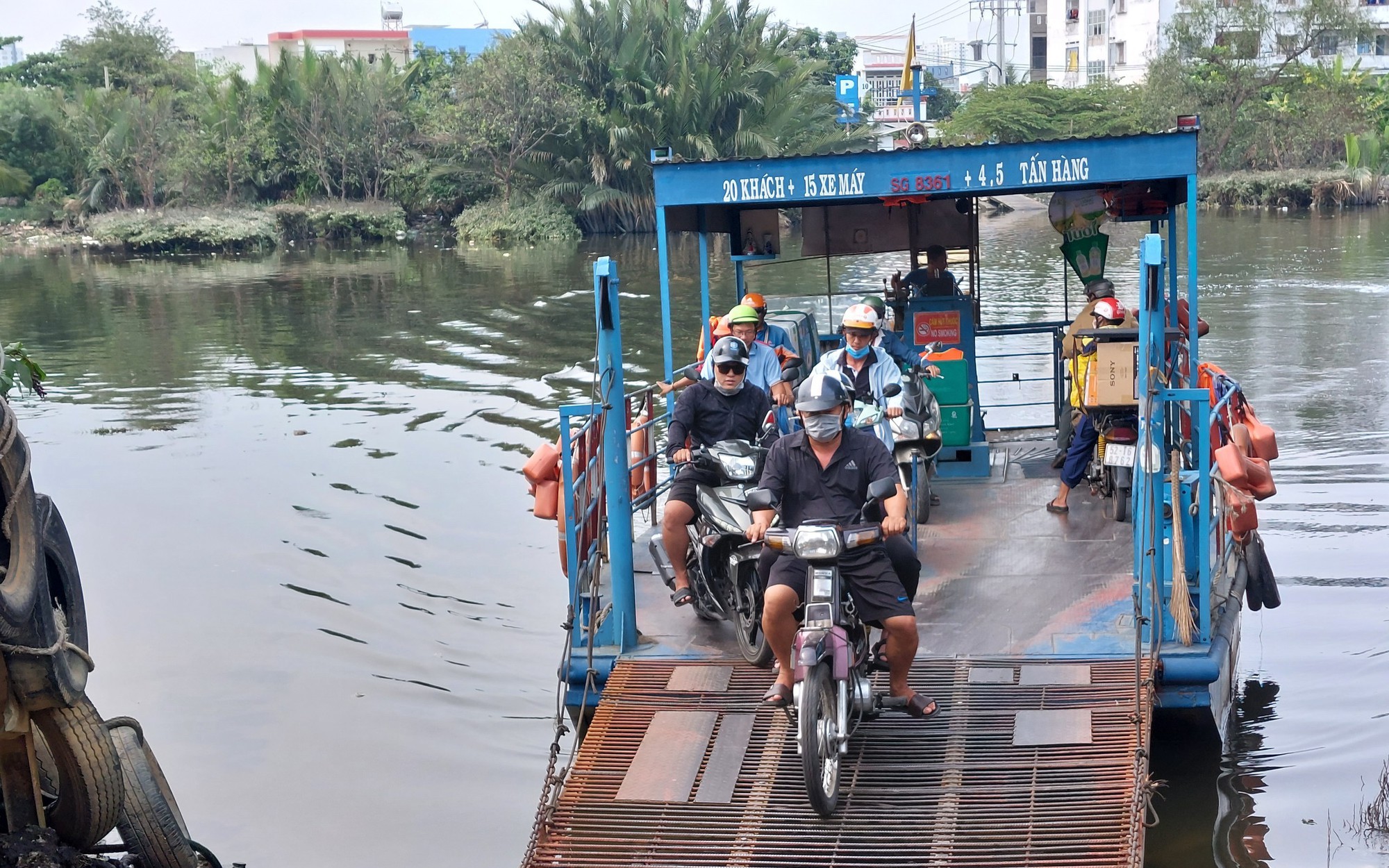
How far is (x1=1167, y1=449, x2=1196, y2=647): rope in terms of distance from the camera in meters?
6.66

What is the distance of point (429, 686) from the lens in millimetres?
9133

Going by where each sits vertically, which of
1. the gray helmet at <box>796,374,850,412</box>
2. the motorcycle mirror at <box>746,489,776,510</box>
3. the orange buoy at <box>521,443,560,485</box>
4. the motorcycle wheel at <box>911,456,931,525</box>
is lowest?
the motorcycle wheel at <box>911,456,931,525</box>

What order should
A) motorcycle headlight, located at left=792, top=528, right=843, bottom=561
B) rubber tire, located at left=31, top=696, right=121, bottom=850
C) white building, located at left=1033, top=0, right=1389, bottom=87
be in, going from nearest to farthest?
rubber tire, located at left=31, top=696, right=121, bottom=850 < motorcycle headlight, located at left=792, top=528, right=843, bottom=561 < white building, located at left=1033, top=0, right=1389, bottom=87

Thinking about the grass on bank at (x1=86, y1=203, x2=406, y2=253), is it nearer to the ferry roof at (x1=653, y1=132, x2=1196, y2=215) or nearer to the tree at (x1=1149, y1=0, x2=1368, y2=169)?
the tree at (x1=1149, y1=0, x2=1368, y2=169)

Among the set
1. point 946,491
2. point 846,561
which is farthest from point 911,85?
point 846,561

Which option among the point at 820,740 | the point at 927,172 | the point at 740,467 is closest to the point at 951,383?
the point at 927,172

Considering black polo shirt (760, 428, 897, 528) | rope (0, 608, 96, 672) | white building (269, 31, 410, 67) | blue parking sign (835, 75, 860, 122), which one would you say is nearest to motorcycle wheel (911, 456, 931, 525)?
black polo shirt (760, 428, 897, 528)

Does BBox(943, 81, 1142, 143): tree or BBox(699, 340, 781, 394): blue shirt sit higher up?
BBox(943, 81, 1142, 143): tree

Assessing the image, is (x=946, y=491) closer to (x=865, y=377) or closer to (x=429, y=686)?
(x=865, y=377)

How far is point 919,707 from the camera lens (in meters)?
6.36

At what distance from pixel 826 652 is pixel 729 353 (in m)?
2.32

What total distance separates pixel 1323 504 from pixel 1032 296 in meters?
15.6

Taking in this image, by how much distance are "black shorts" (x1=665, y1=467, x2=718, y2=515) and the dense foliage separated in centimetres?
3741

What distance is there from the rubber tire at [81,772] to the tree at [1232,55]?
51190 mm
